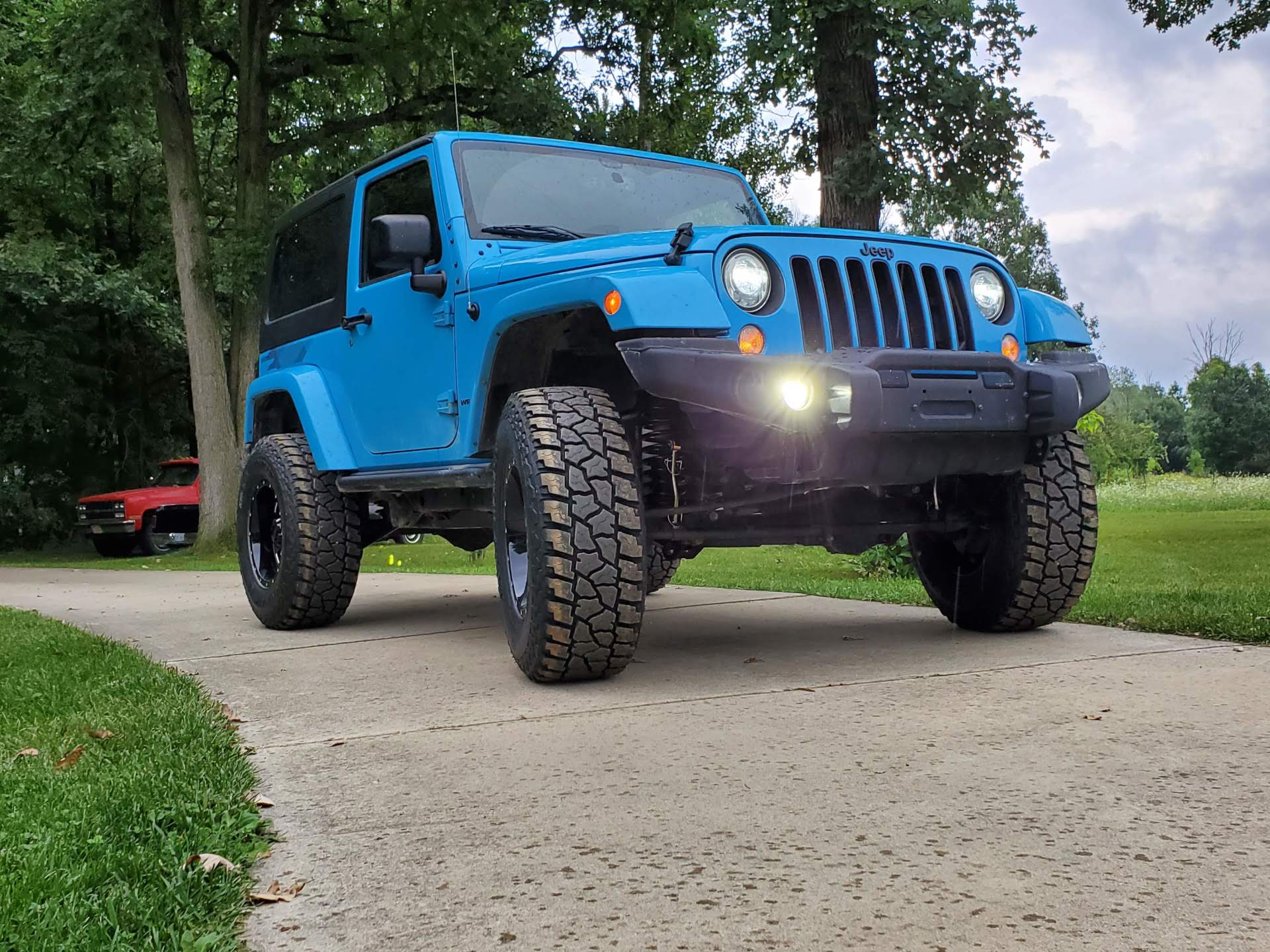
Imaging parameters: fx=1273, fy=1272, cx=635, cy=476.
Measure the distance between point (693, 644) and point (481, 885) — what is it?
3.29m

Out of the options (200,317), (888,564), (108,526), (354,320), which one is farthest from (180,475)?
(354,320)

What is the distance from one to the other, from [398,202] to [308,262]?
119 centimetres

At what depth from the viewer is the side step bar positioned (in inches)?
209

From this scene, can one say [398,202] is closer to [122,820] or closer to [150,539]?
[122,820]

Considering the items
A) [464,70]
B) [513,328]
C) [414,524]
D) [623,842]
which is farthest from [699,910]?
[464,70]

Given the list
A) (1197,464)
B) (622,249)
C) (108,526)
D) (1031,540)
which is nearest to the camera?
(622,249)

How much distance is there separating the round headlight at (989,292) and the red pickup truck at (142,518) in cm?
1874

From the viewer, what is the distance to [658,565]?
21.6ft

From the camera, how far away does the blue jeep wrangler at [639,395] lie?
4.30 m

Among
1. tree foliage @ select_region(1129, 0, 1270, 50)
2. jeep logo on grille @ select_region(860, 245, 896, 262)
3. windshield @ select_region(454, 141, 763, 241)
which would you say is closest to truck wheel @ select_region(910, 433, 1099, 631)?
jeep logo on grille @ select_region(860, 245, 896, 262)

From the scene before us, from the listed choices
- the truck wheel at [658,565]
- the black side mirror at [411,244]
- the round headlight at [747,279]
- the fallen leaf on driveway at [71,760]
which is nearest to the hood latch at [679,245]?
the round headlight at [747,279]

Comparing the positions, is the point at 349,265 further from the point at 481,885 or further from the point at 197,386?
the point at 197,386

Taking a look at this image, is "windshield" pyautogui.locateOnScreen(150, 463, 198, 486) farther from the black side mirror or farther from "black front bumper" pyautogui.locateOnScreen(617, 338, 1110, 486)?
"black front bumper" pyautogui.locateOnScreen(617, 338, 1110, 486)

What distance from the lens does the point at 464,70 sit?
17.6 meters
